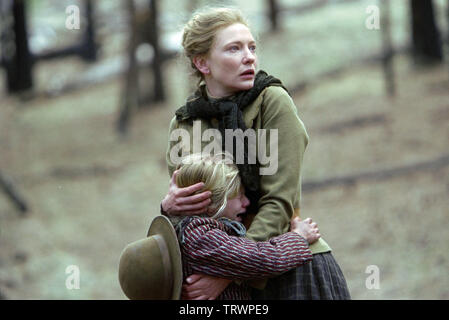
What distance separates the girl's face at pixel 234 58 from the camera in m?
2.73

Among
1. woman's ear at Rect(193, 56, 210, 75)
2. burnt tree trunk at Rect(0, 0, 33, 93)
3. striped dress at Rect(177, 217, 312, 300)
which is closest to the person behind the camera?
striped dress at Rect(177, 217, 312, 300)

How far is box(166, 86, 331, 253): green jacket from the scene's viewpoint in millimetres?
2604

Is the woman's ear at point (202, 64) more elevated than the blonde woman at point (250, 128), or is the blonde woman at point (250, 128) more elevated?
the woman's ear at point (202, 64)

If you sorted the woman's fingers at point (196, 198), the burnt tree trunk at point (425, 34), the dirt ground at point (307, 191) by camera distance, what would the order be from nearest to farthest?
1. the woman's fingers at point (196, 198)
2. the dirt ground at point (307, 191)
3. the burnt tree trunk at point (425, 34)

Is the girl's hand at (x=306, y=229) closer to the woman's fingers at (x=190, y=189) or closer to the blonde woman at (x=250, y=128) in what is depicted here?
the blonde woman at (x=250, y=128)

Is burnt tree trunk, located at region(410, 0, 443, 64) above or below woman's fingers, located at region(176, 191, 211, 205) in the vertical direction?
above

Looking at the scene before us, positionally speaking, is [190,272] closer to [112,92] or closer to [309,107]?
[309,107]

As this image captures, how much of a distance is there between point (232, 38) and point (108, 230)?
7.92 m

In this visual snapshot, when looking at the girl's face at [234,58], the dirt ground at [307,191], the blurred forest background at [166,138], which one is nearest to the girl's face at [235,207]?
the girl's face at [234,58]

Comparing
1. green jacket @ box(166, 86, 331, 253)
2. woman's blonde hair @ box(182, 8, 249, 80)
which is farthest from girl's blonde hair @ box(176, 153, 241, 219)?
woman's blonde hair @ box(182, 8, 249, 80)

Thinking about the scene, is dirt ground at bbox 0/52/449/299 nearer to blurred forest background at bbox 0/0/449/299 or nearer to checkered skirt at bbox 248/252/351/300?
blurred forest background at bbox 0/0/449/299

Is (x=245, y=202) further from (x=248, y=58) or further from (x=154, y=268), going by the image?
(x=248, y=58)

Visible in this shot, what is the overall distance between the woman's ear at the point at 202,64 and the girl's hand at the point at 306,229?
74 cm

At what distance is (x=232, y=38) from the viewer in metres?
2.76
